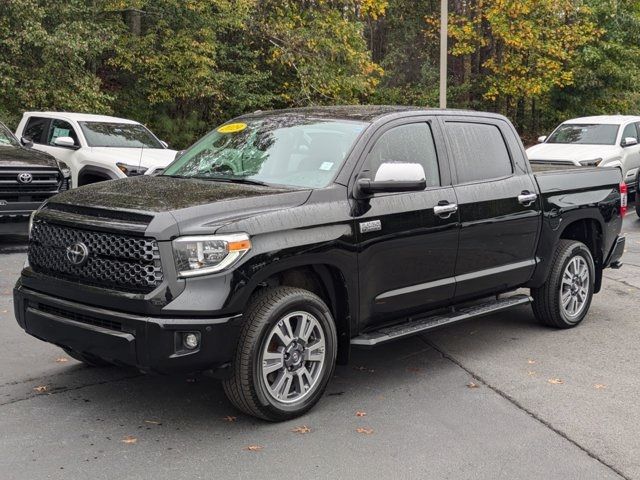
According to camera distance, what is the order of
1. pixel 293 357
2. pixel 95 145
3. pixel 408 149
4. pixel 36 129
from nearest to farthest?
pixel 293 357, pixel 408 149, pixel 95 145, pixel 36 129

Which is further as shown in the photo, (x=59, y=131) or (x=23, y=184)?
(x=59, y=131)

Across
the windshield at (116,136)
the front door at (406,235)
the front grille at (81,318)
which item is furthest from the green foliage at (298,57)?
the front grille at (81,318)

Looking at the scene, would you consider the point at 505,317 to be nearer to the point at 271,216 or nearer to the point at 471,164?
the point at 471,164

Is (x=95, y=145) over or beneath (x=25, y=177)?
over

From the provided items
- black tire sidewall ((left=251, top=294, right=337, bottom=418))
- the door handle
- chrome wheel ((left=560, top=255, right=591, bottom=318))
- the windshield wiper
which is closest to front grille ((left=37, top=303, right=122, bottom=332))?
black tire sidewall ((left=251, top=294, right=337, bottom=418))

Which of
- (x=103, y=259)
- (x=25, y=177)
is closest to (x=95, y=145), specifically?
(x=25, y=177)

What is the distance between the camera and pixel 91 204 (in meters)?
4.91

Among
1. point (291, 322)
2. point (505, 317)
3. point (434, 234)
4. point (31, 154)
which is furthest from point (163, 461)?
point (31, 154)

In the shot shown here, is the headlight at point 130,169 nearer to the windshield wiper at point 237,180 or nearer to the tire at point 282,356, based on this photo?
the windshield wiper at point 237,180

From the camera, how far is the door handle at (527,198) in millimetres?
6738

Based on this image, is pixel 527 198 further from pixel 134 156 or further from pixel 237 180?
pixel 134 156

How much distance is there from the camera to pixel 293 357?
494 cm

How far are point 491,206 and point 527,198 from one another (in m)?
0.54

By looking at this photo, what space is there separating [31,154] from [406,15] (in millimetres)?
25075
